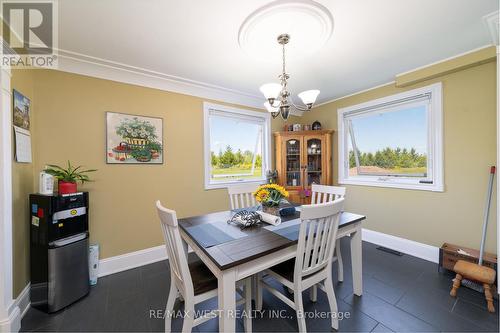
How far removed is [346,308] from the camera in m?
1.72

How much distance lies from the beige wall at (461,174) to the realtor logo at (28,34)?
3.91 metres

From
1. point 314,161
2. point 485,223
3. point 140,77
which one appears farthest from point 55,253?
point 485,223

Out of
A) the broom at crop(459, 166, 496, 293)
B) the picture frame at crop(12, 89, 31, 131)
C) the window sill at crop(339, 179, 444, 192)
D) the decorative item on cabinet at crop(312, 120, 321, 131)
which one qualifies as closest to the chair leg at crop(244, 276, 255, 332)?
the broom at crop(459, 166, 496, 293)

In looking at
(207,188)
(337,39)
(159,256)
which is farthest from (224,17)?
(159,256)

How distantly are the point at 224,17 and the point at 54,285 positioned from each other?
8.82ft

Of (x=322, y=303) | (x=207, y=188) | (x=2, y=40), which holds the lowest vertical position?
(x=322, y=303)

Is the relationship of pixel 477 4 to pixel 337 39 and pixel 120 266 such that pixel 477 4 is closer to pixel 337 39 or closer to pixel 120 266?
pixel 337 39

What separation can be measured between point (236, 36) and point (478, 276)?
3064 millimetres

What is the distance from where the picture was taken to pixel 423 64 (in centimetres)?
236

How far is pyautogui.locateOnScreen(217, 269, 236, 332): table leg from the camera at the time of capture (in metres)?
1.12

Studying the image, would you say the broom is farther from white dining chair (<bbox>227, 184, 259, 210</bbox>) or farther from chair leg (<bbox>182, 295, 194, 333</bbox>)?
chair leg (<bbox>182, 295, 194, 333</bbox>)

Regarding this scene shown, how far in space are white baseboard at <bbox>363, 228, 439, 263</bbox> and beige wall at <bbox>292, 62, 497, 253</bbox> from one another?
0.07 meters

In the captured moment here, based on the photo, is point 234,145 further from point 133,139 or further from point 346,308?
point 346,308

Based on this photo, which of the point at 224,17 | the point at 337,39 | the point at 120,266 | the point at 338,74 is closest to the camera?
the point at 224,17
